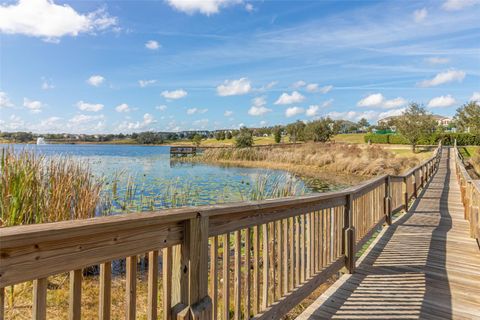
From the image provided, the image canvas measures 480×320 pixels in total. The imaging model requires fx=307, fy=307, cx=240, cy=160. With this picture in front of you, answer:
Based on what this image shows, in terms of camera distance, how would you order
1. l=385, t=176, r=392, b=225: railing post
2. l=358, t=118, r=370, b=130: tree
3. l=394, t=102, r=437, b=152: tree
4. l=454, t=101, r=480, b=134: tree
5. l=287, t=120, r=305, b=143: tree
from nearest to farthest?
l=385, t=176, r=392, b=225: railing post → l=394, t=102, r=437, b=152: tree → l=454, t=101, r=480, b=134: tree → l=287, t=120, r=305, b=143: tree → l=358, t=118, r=370, b=130: tree

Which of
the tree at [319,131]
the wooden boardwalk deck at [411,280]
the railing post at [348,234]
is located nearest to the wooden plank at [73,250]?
the wooden boardwalk deck at [411,280]

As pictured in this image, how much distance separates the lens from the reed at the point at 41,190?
3948 mm

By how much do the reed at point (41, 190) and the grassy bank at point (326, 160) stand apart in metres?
16.0

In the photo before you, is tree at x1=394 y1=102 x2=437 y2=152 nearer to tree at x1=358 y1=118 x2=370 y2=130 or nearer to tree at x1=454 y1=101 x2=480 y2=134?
tree at x1=454 y1=101 x2=480 y2=134

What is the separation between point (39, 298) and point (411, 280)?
4205 millimetres

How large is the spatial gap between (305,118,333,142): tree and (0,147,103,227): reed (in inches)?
1614

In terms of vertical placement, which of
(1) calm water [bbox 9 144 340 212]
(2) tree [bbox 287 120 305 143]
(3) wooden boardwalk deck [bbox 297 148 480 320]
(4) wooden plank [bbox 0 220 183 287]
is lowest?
(3) wooden boardwalk deck [bbox 297 148 480 320]

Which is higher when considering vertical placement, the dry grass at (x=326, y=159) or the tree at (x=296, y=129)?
the tree at (x=296, y=129)

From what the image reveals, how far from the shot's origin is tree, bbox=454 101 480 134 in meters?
39.2

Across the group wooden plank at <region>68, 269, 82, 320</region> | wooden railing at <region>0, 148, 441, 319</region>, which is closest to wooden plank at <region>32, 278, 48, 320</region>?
wooden railing at <region>0, 148, 441, 319</region>

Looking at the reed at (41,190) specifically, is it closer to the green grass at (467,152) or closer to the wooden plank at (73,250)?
the wooden plank at (73,250)

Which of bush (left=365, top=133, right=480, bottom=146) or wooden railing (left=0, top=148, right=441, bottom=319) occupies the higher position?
bush (left=365, top=133, right=480, bottom=146)

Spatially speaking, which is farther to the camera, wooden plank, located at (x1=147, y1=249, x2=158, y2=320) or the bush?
the bush

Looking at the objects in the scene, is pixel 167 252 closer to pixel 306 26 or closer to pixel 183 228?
pixel 183 228
